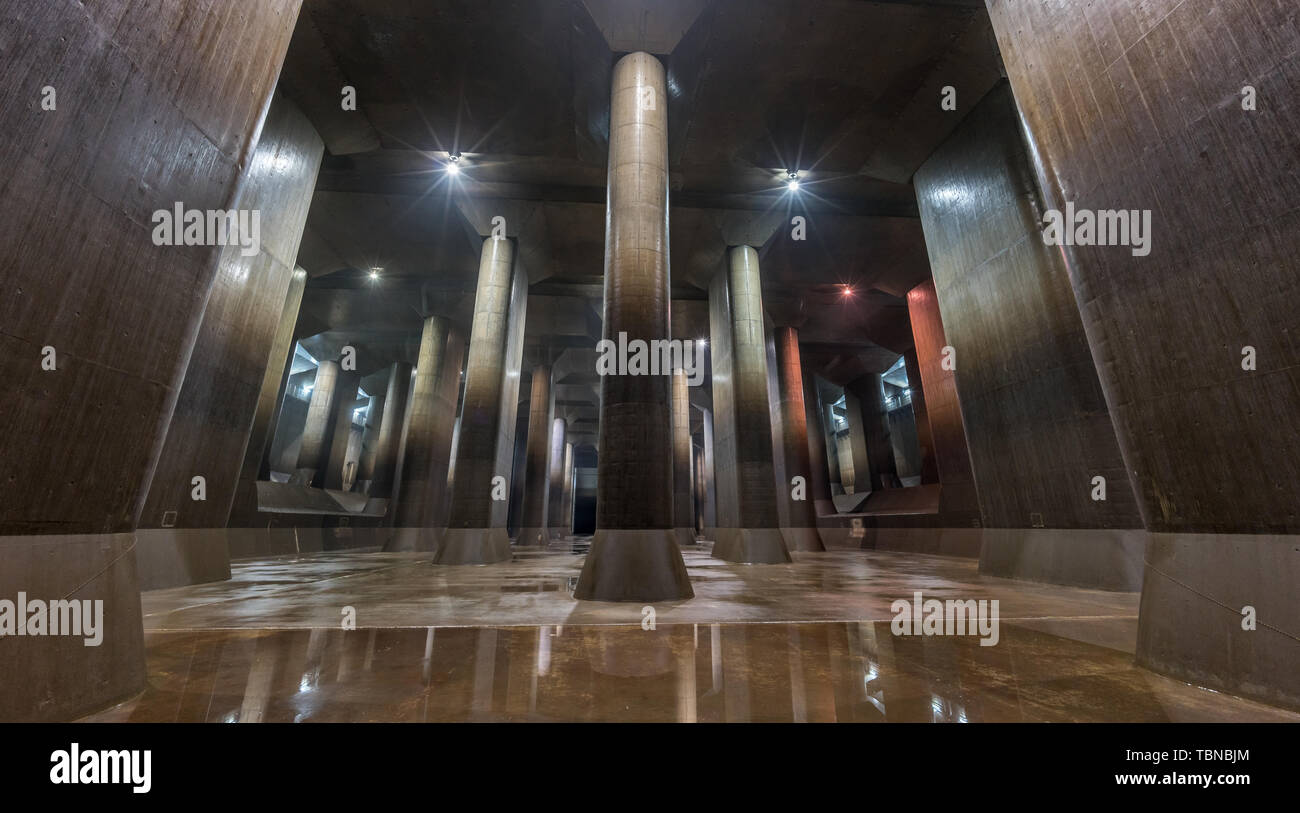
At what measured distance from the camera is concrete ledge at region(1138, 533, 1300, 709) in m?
2.61

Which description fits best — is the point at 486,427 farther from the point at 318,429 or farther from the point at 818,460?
the point at 818,460

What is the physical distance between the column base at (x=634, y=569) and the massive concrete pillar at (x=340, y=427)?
75.4ft

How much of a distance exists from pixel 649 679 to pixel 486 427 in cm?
1208

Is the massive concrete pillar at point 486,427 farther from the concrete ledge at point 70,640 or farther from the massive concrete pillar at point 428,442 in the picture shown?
the concrete ledge at point 70,640

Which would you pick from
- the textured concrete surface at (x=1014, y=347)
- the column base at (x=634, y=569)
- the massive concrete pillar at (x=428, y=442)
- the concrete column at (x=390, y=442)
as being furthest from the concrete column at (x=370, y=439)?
the textured concrete surface at (x=1014, y=347)

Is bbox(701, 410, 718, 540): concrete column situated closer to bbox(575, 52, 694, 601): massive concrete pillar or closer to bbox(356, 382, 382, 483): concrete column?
bbox(356, 382, 382, 483): concrete column

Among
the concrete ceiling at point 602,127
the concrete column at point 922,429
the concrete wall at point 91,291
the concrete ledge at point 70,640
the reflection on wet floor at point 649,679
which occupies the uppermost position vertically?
the concrete ceiling at point 602,127

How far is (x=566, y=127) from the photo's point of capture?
1177 centimetres

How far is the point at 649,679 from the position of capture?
9.64 feet

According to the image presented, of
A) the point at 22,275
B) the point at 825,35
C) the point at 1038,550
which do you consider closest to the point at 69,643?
the point at 22,275

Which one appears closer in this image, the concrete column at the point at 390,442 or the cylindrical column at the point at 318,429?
the cylindrical column at the point at 318,429

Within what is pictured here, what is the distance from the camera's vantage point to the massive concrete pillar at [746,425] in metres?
13.2
